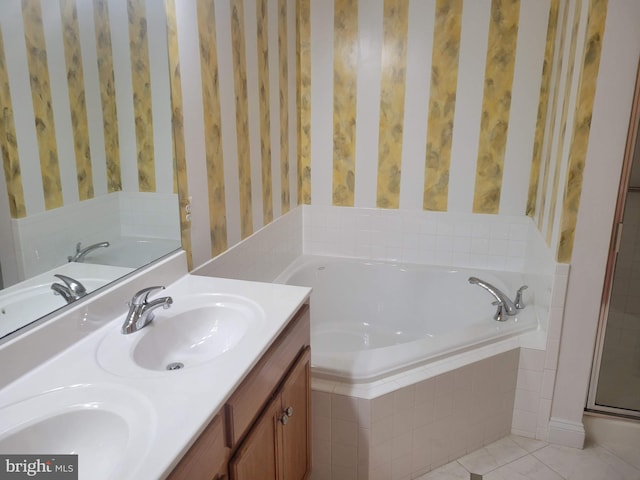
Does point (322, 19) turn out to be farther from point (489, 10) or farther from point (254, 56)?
point (489, 10)

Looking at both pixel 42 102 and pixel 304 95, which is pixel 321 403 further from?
pixel 304 95

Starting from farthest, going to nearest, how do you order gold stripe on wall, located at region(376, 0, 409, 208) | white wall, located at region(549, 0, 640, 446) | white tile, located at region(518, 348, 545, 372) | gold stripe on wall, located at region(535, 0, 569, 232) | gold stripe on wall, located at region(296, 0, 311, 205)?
gold stripe on wall, located at region(296, 0, 311, 205) < gold stripe on wall, located at region(376, 0, 409, 208) < gold stripe on wall, located at region(535, 0, 569, 232) < white tile, located at region(518, 348, 545, 372) < white wall, located at region(549, 0, 640, 446)

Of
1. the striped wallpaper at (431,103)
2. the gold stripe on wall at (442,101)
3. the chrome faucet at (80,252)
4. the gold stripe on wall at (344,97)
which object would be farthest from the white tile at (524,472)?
the chrome faucet at (80,252)

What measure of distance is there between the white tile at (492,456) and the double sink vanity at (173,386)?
2.54 ft

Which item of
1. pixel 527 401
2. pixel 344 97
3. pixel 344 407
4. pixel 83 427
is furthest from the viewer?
pixel 344 97

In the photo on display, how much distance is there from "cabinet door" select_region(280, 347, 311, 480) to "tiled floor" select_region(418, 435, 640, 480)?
2.00ft

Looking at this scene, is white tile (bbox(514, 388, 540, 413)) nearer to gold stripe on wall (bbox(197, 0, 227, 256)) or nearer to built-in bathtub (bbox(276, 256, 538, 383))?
built-in bathtub (bbox(276, 256, 538, 383))

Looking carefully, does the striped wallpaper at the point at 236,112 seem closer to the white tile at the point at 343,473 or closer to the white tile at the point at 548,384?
the white tile at the point at 343,473

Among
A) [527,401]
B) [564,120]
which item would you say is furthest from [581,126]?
[527,401]

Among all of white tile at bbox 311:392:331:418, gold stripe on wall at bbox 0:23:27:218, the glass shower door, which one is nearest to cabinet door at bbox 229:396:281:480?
white tile at bbox 311:392:331:418

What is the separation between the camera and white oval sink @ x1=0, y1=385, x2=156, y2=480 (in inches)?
33.2

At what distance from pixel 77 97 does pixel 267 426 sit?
103 cm

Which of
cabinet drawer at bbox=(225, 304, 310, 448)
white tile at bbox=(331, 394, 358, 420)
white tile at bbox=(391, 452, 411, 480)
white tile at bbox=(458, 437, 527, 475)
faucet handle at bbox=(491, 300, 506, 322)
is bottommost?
white tile at bbox=(458, 437, 527, 475)

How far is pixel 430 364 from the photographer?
6.10 feet
